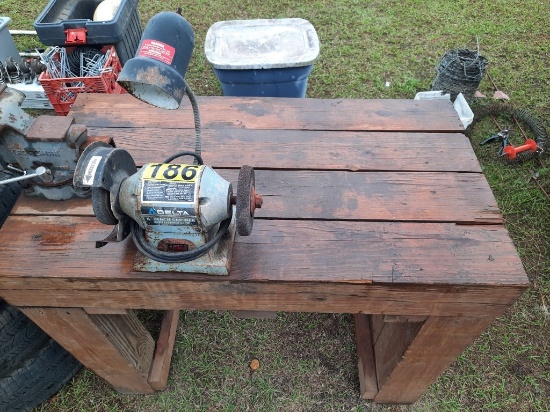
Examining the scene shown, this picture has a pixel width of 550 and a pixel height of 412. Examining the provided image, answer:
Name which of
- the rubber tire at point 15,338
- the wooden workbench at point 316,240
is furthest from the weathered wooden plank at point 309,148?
the rubber tire at point 15,338

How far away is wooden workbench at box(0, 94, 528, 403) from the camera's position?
1.19 metres

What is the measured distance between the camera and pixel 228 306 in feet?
4.26

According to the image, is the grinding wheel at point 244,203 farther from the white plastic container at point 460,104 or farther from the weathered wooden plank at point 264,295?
the white plastic container at point 460,104

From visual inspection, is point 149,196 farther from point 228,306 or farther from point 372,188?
point 372,188

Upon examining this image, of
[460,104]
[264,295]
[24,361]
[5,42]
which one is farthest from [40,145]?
[460,104]

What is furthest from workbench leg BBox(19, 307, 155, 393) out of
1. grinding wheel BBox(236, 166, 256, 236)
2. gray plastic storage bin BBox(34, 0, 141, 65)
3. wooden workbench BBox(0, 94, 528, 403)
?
gray plastic storage bin BBox(34, 0, 141, 65)

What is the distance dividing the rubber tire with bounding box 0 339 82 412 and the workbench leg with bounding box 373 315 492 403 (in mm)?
1450

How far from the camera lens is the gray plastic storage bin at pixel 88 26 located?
278cm

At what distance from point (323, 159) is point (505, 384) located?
1.46 meters

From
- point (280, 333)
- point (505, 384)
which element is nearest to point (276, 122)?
point (280, 333)

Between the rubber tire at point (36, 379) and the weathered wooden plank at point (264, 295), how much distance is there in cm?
61

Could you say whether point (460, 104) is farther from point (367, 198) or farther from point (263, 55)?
point (367, 198)

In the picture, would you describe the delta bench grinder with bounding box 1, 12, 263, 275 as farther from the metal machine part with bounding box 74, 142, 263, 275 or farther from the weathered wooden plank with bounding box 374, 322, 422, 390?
the weathered wooden plank with bounding box 374, 322, 422, 390

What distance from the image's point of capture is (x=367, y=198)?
1.36 m
